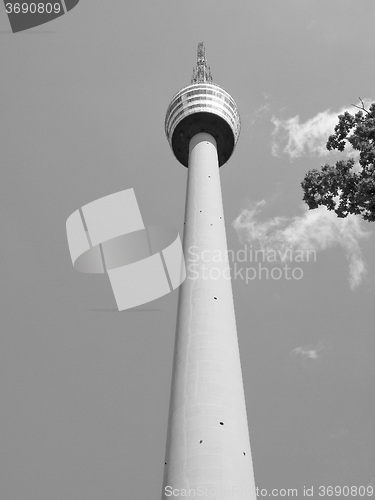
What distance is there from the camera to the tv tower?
85.4 ft

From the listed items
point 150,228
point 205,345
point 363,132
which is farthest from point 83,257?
point 363,132

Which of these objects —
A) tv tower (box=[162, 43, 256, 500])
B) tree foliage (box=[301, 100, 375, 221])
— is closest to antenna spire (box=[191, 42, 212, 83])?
tv tower (box=[162, 43, 256, 500])

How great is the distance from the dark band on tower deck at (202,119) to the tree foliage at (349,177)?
33802 millimetres

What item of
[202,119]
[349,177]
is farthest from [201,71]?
[349,177]

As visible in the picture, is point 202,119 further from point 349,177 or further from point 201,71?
point 349,177

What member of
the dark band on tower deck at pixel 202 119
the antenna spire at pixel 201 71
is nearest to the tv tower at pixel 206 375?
the dark band on tower deck at pixel 202 119

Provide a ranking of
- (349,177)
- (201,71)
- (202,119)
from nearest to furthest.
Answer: (349,177), (202,119), (201,71)

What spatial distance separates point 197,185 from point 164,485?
30842 mm

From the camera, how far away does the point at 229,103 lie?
67.6 m

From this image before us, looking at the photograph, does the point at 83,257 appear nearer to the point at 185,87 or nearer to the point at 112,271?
the point at 112,271

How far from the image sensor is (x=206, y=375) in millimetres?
31297

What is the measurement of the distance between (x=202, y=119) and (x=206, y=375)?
41057mm

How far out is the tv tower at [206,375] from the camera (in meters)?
26.0

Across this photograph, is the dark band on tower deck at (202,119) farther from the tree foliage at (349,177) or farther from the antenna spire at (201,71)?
the tree foliage at (349,177)
